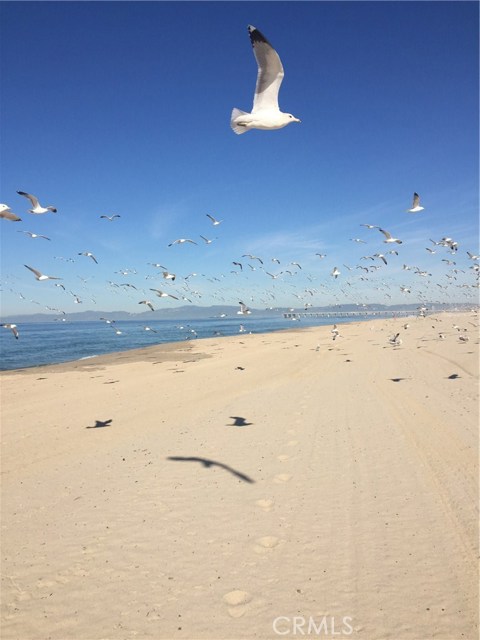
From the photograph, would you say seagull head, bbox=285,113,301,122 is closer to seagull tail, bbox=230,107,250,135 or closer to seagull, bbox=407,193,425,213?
seagull tail, bbox=230,107,250,135

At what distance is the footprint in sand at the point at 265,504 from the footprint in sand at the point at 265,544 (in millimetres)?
721

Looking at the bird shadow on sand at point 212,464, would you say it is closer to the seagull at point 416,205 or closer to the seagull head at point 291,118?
the seagull head at point 291,118

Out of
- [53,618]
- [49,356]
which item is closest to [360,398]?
[53,618]

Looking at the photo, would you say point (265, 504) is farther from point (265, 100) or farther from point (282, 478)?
point (265, 100)

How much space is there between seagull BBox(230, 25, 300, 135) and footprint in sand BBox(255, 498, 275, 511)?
594 centimetres

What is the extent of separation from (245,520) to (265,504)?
1.78 ft

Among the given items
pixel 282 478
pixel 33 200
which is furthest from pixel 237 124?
pixel 33 200

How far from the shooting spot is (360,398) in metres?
12.2

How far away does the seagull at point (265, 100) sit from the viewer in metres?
5.34

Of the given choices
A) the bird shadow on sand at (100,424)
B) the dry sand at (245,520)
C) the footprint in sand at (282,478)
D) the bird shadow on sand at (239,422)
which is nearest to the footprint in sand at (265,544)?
the dry sand at (245,520)

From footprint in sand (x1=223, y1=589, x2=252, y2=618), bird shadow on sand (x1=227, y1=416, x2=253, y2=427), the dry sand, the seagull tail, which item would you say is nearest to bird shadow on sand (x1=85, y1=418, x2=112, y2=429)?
the dry sand

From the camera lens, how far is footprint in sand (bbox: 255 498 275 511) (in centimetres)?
590

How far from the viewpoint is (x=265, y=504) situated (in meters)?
6.02

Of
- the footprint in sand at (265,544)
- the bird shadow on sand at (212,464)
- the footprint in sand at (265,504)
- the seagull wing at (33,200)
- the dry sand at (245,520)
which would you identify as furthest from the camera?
the seagull wing at (33,200)
